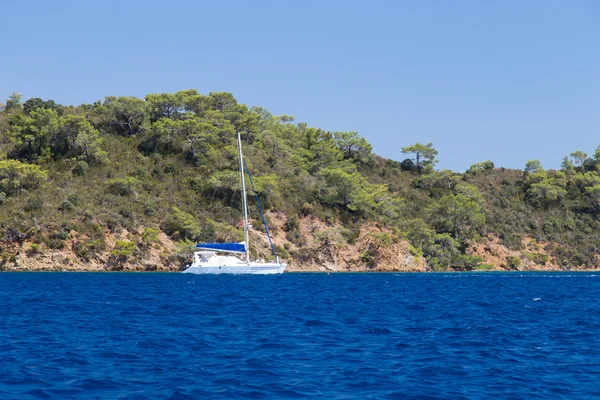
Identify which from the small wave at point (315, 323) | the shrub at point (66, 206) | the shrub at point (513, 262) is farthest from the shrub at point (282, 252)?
the small wave at point (315, 323)

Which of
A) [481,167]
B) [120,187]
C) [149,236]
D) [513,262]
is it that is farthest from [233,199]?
[481,167]

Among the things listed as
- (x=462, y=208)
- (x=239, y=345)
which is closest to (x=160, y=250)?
(x=462, y=208)

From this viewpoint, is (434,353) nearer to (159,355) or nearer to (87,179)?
(159,355)

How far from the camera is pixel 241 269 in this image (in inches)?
2953

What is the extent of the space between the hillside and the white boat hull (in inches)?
346

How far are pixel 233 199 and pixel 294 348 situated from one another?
7654cm

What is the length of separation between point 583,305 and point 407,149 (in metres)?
93.7

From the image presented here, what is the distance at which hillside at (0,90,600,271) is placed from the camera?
84438mm

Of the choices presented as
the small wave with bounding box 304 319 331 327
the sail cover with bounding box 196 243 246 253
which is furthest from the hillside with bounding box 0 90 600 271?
the small wave with bounding box 304 319 331 327

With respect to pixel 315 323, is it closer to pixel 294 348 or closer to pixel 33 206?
pixel 294 348

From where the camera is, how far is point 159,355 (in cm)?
2180

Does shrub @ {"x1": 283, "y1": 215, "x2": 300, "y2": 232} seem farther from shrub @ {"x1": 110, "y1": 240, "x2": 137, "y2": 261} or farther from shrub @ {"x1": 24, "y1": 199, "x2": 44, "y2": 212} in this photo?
shrub @ {"x1": 24, "y1": 199, "x2": 44, "y2": 212}

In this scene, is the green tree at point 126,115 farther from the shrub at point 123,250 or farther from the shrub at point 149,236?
the shrub at point 123,250

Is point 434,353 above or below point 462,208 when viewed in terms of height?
below
